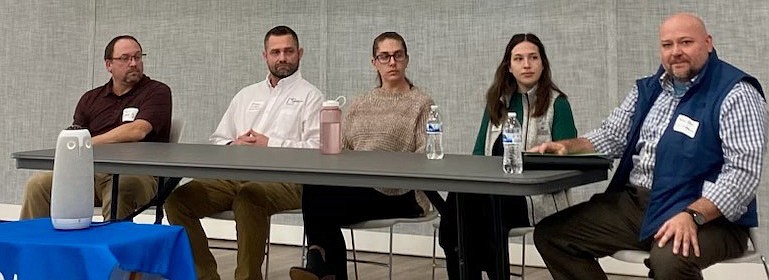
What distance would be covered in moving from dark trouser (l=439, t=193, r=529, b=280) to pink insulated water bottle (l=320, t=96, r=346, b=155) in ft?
1.53

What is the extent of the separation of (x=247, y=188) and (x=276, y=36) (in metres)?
0.86

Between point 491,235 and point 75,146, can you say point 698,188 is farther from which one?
point 75,146

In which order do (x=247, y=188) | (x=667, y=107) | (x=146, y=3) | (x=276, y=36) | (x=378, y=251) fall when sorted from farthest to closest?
(x=146, y=3), (x=378, y=251), (x=276, y=36), (x=247, y=188), (x=667, y=107)

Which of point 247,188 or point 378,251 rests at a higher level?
point 247,188

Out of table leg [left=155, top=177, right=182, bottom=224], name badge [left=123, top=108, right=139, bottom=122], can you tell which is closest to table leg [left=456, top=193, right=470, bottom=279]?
table leg [left=155, top=177, right=182, bottom=224]

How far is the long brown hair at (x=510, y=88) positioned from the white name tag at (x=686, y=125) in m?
0.70

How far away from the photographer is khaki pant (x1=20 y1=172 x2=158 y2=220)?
13.1ft

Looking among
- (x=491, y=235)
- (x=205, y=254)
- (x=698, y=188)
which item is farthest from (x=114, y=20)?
(x=698, y=188)

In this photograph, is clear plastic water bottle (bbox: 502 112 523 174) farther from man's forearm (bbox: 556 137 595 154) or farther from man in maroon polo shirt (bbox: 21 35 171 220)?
man in maroon polo shirt (bbox: 21 35 171 220)

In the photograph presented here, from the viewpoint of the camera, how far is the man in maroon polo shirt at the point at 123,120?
4.04 m

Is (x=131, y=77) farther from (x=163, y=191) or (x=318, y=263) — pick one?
(x=318, y=263)

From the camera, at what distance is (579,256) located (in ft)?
10.2

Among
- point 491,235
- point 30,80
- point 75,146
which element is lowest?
point 491,235

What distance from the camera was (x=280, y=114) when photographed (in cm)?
428
